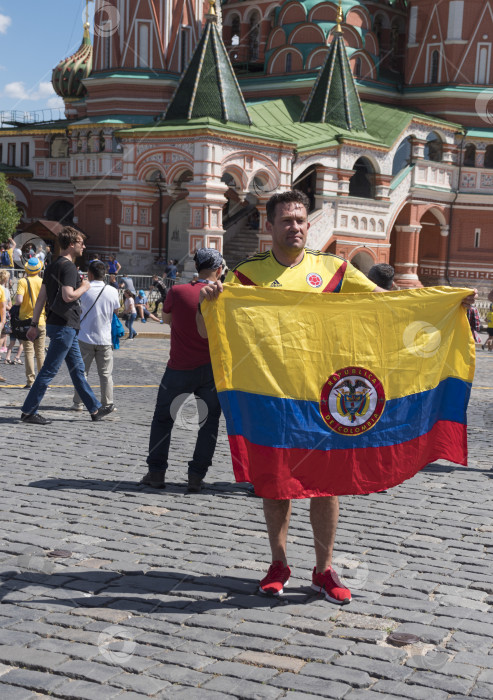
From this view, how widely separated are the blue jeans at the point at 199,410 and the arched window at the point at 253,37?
37.7 meters

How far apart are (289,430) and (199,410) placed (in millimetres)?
2448

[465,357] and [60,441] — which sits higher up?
[465,357]

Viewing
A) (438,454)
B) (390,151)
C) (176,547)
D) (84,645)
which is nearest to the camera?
(84,645)

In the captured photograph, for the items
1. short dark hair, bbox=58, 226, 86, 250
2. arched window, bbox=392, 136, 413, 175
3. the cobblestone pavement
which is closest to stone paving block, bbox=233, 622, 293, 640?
the cobblestone pavement

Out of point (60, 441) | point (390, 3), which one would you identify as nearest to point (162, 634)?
point (60, 441)

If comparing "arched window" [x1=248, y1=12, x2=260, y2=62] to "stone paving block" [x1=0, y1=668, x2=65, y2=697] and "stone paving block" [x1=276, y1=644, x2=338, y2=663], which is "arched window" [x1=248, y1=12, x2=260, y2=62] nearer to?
"stone paving block" [x1=276, y1=644, x2=338, y2=663]

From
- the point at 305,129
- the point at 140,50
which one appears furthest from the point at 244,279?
the point at 140,50

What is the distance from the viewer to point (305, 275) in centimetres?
495

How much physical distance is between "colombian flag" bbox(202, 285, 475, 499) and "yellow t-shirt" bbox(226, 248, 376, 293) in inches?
5.3

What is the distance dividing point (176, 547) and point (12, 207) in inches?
1426

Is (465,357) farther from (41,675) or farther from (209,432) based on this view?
(41,675)

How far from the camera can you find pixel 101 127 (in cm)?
3678

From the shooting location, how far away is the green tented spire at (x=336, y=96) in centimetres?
3288

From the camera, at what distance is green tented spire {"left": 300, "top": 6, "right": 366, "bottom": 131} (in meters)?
32.9
